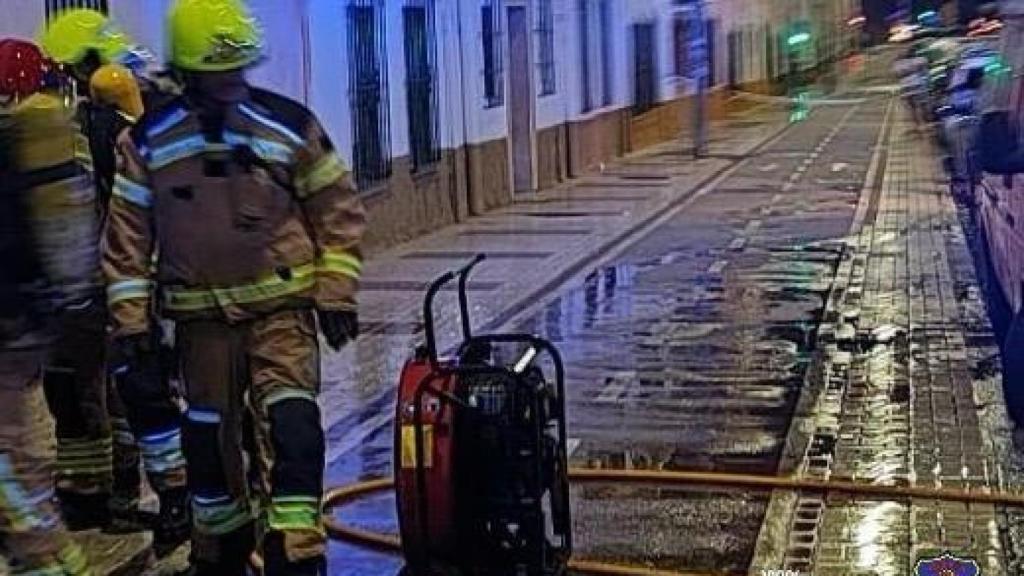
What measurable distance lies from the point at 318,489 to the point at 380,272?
34.2 feet

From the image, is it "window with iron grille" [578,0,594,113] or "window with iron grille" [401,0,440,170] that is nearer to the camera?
"window with iron grille" [401,0,440,170]

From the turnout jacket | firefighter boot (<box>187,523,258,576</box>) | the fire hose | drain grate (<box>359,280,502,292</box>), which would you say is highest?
the turnout jacket

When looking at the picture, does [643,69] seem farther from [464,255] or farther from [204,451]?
[204,451]

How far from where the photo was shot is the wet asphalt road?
7176mm

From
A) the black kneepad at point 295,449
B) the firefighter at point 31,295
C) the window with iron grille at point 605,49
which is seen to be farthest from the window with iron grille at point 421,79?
the firefighter at point 31,295

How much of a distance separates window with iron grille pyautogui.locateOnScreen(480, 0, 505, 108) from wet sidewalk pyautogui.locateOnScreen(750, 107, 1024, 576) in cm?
718

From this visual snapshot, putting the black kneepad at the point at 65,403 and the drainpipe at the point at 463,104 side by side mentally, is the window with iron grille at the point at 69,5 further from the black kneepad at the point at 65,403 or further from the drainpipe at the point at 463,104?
the drainpipe at the point at 463,104

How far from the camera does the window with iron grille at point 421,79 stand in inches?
759

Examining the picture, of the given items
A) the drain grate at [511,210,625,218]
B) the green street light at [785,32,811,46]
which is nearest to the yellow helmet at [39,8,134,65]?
the drain grate at [511,210,625,218]

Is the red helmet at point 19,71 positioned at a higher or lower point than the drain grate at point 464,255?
higher

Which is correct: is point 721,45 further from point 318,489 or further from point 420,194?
point 318,489

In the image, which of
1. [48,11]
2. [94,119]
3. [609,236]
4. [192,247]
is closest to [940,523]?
[192,247]

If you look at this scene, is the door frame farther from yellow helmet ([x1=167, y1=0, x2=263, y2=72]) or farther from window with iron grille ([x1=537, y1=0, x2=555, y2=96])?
yellow helmet ([x1=167, y1=0, x2=263, y2=72])

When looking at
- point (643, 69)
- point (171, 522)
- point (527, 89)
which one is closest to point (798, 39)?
point (643, 69)
